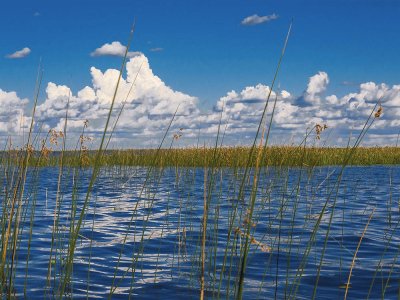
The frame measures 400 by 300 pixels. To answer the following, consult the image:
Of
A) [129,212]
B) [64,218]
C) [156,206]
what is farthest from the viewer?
[156,206]

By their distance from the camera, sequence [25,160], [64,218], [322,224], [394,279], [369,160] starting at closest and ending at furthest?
[25,160] < [394,279] < [322,224] < [64,218] < [369,160]

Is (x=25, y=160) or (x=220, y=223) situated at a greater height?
(x=25, y=160)

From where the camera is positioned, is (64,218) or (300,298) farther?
(64,218)

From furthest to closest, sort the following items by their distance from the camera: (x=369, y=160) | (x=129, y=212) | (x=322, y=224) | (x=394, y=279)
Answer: (x=369, y=160)
(x=129, y=212)
(x=322, y=224)
(x=394, y=279)

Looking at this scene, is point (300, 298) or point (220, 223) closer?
point (300, 298)

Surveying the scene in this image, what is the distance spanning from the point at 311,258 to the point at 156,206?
528 centimetres

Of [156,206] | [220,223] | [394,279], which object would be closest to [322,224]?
[220,223]

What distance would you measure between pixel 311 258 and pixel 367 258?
703 millimetres

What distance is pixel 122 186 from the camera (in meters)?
15.3

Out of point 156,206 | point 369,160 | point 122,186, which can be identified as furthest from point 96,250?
point 369,160

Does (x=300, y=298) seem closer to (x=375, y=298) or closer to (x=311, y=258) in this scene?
(x=375, y=298)

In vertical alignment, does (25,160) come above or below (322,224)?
above

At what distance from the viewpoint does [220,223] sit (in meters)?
8.45

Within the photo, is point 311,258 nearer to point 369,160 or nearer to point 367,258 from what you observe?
point 367,258
